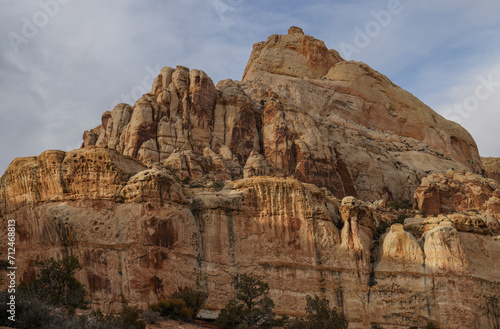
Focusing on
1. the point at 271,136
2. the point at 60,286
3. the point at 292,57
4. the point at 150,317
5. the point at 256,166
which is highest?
the point at 292,57

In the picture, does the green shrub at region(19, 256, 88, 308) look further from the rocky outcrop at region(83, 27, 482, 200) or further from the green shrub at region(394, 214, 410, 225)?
the green shrub at region(394, 214, 410, 225)

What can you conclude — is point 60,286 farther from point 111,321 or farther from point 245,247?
point 245,247

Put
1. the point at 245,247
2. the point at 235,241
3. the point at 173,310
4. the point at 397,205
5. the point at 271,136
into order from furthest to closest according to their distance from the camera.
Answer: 1. the point at 271,136
2. the point at 397,205
3. the point at 235,241
4. the point at 245,247
5. the point at 173,310

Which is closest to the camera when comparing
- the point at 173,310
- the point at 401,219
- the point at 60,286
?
the point at 60,286

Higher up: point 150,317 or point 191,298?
point 191,298

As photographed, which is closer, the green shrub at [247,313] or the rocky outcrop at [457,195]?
the green shrub at [247,313]

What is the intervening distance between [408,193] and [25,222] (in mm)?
50201

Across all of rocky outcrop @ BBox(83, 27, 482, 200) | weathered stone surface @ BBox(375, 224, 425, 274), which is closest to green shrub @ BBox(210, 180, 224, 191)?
rocky outcrop @ BBox(83, 27, 482, 200)

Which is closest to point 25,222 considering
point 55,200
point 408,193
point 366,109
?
point 55,200

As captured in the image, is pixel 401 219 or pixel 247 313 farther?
pixel 401 219

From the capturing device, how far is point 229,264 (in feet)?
161

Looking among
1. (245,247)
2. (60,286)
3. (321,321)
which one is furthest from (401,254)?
(60,286)

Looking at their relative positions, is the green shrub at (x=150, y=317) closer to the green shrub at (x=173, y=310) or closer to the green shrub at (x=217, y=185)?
the green shrub at (x=173, y=310)

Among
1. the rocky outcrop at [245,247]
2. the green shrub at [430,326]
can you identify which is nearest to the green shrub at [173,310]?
the rocky outcrop at [245,247]
